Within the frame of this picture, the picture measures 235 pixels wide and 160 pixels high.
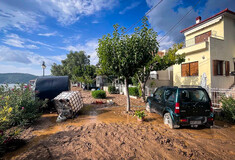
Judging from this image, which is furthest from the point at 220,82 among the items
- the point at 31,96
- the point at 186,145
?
the point at 31,96

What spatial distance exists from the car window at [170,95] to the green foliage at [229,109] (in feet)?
10.7

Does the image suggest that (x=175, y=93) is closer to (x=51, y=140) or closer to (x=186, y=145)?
(x=186, y=145)

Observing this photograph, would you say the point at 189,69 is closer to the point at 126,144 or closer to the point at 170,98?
the point at 170,98

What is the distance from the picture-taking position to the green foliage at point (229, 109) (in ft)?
18.0

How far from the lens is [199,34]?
13266 mm

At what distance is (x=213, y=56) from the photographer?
10.1 m

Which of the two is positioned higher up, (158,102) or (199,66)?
(199,66)

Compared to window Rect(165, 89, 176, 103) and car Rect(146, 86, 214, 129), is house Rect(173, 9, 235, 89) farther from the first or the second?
window Rect(165, 89, 176, 103)

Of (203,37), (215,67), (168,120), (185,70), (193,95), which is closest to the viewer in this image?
(193,95)

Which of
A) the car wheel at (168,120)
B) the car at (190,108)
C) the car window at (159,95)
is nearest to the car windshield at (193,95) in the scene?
the car at (190,108)

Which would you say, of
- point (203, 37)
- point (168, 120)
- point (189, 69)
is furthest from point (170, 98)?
point (203, 37)

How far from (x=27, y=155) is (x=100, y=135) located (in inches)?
81.4

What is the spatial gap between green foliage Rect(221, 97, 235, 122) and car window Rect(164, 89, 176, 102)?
327 centimetres

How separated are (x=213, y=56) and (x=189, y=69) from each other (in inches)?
88.1
